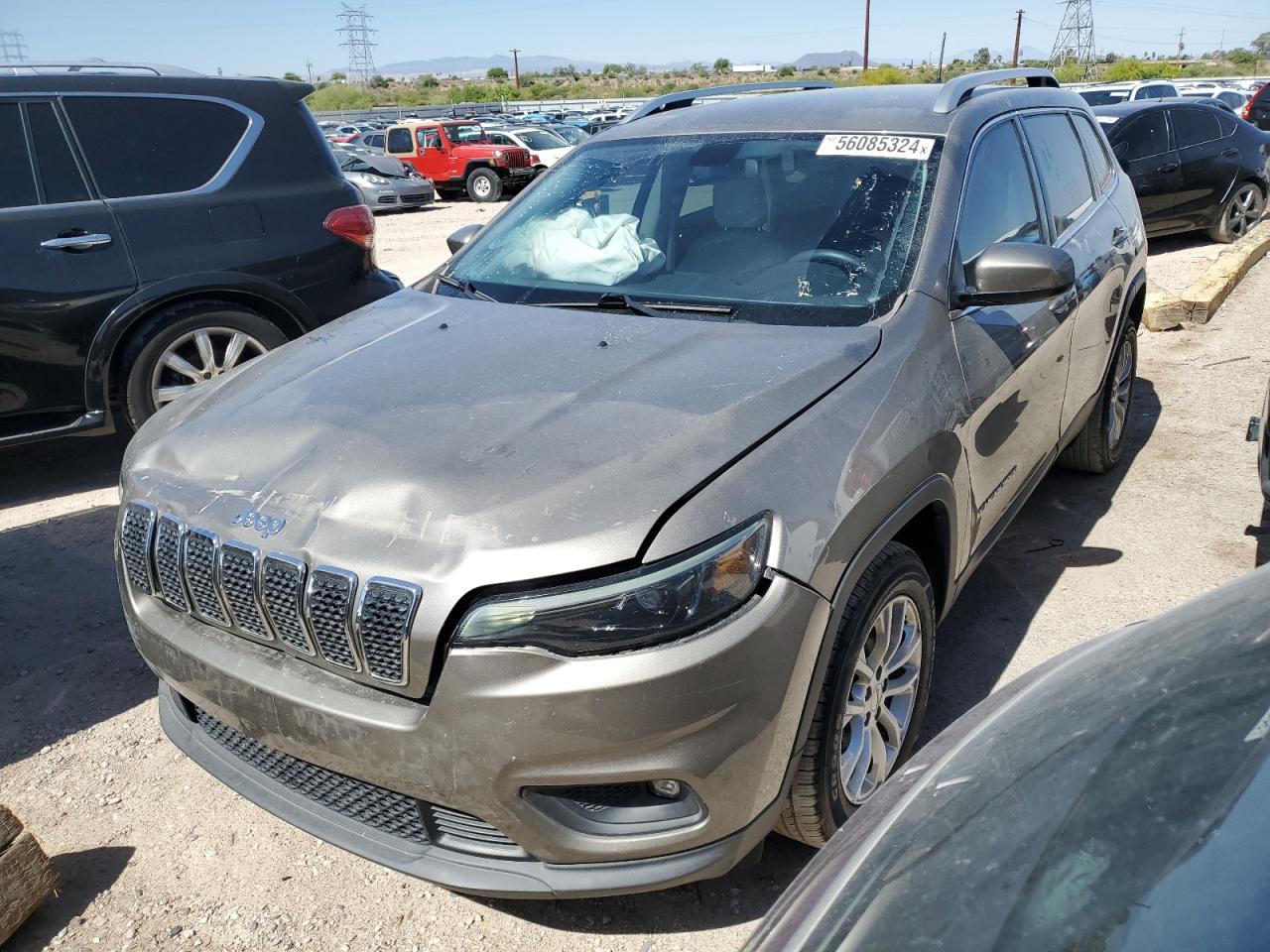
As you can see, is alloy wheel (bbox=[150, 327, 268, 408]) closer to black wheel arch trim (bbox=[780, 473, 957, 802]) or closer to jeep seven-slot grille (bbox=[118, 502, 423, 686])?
jeep seven-slot grille (bbox=[118, 502, 423, 686])

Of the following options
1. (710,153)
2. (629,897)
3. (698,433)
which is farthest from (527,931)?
(710,153)

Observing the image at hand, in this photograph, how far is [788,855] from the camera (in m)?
2.59

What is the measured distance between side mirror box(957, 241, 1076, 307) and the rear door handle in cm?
398

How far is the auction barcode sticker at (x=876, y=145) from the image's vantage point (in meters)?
3.14

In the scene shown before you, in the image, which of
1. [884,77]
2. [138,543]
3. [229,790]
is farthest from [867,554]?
[884,77]

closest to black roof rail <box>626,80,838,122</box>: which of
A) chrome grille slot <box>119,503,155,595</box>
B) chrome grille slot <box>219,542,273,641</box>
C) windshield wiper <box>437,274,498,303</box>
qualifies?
windshield wiper <box>437,274,498,303</box>

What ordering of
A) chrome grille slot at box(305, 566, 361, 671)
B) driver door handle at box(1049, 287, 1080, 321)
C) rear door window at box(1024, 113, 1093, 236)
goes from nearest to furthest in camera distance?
chrome grille slot at box(305, 566, 361, 671) < driver door handle at box(1049, 287, 1080, 321) < rear door window at box(1024, 113, 1093, 236)

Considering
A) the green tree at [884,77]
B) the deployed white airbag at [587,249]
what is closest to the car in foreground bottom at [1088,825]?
the deployed white airbag at [587,249]

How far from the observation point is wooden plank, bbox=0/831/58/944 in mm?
2291

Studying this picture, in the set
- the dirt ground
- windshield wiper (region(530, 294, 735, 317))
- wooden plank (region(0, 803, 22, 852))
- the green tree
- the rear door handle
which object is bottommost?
the green tree

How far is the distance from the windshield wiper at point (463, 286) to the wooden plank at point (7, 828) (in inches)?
73.4

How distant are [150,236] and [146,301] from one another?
0.32m

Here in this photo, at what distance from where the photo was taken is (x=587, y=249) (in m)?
3.39

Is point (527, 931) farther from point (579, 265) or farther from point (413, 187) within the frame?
point (413, 187)
